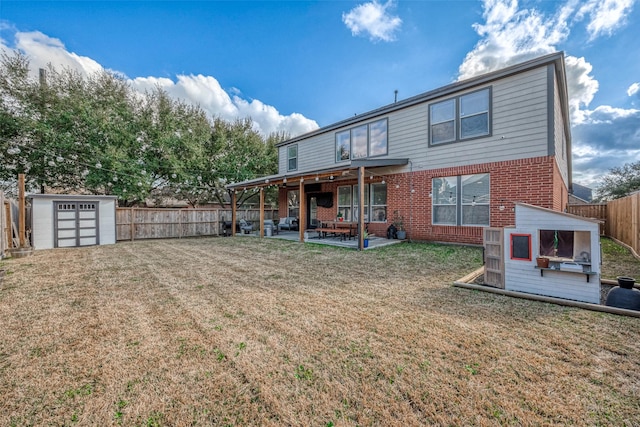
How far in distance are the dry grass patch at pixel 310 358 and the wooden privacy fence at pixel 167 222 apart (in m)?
9.23

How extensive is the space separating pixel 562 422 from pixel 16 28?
1939 centimetres

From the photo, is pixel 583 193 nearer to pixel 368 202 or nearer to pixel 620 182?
pixel 620 182

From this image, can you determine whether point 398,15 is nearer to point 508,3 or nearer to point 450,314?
point 508,3

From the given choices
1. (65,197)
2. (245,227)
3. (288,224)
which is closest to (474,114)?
(288,224)

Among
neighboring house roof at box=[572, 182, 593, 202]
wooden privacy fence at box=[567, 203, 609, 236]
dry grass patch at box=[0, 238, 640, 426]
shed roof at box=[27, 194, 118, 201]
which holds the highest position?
neighboring house roof at box=[572, 182, 593, 202]

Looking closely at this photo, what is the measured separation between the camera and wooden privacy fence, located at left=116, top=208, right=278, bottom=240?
12.9 meters

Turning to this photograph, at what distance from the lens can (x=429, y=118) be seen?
9602 millimetres

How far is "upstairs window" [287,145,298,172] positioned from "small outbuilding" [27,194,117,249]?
8616mm

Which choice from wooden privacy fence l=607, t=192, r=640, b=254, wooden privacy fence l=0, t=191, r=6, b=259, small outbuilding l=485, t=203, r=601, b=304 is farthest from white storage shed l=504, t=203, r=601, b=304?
wooden privacy fence l=0, t=191, r=6, b=259

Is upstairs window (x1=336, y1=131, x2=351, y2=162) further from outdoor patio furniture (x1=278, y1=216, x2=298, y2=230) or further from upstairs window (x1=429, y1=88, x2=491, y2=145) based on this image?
outdoor patio furniture (x1=278, y1=216, x2=298, y2=230)

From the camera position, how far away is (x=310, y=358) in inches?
93.0

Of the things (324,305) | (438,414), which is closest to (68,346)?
(324,305)

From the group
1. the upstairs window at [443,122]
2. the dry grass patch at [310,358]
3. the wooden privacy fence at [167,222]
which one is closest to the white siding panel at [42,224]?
the wooden privacy fence at [167,222]

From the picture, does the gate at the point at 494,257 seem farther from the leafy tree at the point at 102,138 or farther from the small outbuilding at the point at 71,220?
the leafy tree at the point at 102,138
